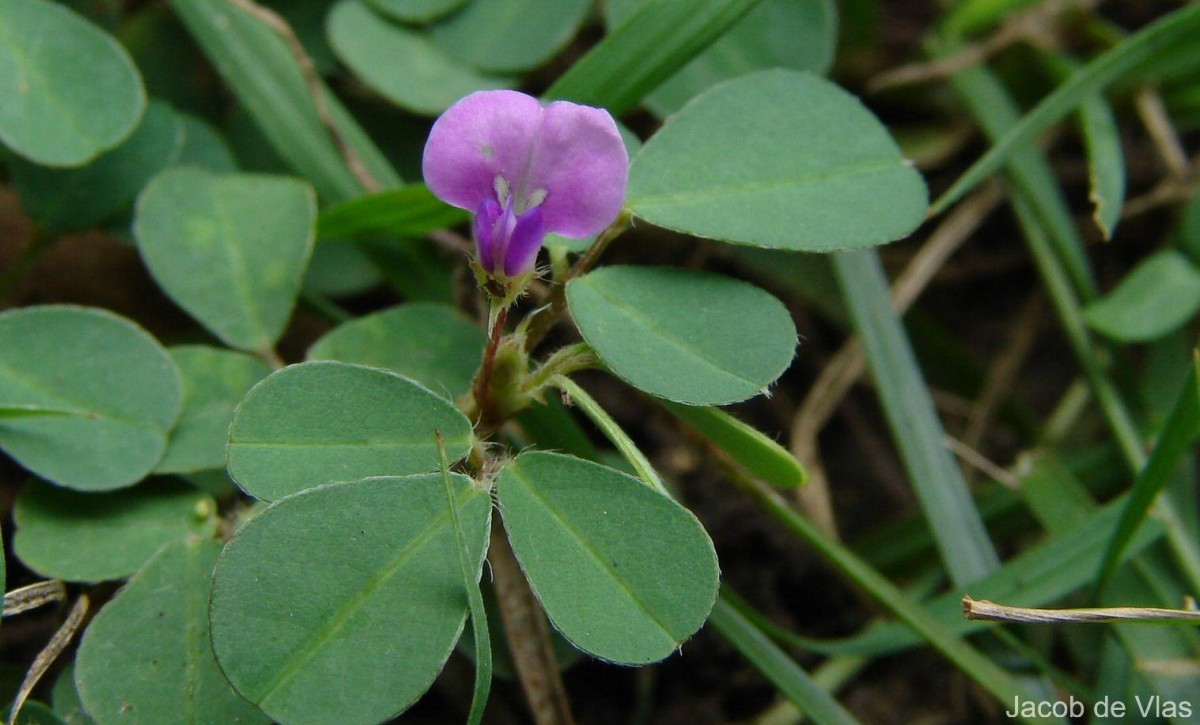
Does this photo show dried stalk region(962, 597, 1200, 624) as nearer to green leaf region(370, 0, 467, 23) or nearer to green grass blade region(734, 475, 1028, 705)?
green grass blade region(734, 475, 1028, 705)

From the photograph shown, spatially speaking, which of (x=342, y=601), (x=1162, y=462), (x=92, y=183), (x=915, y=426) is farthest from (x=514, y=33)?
(x=1162, y=462)

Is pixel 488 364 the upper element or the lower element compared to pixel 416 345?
upper

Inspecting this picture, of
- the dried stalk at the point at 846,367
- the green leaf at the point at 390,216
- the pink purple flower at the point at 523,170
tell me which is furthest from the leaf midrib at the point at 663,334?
the dried stalk at the point at 846,367

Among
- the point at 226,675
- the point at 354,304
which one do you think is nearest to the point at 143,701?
the point at 226,675

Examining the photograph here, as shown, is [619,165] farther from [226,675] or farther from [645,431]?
[645,431]

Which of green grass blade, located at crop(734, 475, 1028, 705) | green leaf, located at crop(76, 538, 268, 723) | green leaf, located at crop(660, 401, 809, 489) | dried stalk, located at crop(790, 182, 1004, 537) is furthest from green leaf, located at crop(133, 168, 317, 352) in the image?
dried stalk, located at crop(790, 182, 1004, 537)

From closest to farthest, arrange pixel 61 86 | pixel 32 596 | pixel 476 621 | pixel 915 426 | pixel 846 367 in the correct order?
pixel 476 621 → pixel 32 596 → pixel 61 86 → pixel 915 426 → pixel 846 367

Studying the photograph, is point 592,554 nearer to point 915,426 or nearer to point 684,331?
point 684,331
